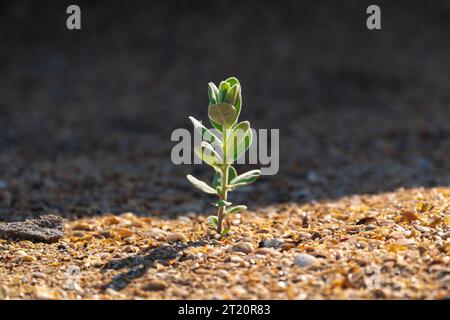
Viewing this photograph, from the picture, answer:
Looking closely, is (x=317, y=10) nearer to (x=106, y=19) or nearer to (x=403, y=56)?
(x=403, y=56)

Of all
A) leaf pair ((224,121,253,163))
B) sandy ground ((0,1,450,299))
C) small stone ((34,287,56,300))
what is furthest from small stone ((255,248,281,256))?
small stone ((34,287,56,300))

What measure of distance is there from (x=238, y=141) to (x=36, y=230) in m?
0.99

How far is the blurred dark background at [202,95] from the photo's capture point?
3.82 m

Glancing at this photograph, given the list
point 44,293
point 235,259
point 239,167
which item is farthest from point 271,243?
point 239,167

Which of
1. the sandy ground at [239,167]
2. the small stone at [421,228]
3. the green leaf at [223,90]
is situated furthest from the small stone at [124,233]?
the small stone at [421,228]

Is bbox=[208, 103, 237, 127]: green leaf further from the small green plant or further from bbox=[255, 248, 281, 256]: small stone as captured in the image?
bbox=[255, 248, 281, 256]: small stone

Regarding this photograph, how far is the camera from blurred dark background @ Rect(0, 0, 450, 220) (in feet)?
12.5

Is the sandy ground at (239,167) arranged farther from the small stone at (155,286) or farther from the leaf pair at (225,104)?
the leaf pair at (225,104)

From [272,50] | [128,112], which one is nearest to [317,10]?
[272,50]

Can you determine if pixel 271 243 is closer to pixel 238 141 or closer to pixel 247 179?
pixel 247 179

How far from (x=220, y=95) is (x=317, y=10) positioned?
476 cm

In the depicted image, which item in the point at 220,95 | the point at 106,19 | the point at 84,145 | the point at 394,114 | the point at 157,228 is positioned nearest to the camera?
the point at 220,95

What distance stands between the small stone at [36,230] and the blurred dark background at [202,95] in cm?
35

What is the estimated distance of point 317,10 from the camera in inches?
265
